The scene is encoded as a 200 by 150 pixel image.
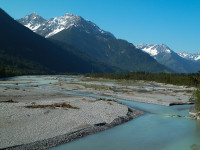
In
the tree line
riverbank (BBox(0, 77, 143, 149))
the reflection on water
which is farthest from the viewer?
the tree line

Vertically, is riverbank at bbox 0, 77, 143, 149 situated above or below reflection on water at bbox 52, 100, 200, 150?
above

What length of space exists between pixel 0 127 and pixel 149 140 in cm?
1602

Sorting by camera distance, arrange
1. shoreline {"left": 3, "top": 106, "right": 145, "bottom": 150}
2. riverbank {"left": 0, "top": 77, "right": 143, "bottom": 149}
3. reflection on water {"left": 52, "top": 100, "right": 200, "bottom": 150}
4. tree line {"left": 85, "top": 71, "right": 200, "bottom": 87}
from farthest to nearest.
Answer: tree line {"left": 85, "top": 71, "right": 200, "bottom": 87}
reflection on water {"left": 52, "top": 100, "right": 200, "bottom": 150}
riverbank {"left": 0, "top": 77, "right": 143, "bottom": 149}
shoreline {"left": 3, "top": 106, "right": 145, "bottom": 150}

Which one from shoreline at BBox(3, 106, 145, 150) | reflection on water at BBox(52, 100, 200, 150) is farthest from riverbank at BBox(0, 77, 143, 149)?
reflection on water at BBox(52, 100, 200, 150)

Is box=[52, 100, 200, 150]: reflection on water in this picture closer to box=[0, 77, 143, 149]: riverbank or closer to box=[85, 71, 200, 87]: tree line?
box=[0, 77, 143, 149]: riverbank

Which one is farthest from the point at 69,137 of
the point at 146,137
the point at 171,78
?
the point at 171,78

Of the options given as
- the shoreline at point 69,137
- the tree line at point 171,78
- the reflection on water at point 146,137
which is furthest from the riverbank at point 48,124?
the tree line at point 171,78

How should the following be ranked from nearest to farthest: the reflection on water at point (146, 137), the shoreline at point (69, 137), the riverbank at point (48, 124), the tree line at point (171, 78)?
1. the shoreline at point (69, 137)
2. the riverbank at point (48, 124)
3. the reflection on water at point (146, 137)
4. the tree line at point (171, 78)

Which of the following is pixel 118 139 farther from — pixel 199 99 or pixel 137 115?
pixel 199 99

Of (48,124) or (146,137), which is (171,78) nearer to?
(146,137)

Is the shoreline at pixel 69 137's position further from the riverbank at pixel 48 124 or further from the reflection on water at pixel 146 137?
the reflection on water at pixel 146 137

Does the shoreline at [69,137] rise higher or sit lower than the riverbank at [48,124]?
lower

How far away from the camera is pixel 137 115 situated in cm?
3666

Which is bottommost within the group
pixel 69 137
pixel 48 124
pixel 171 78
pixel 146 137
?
pixel 146 137
